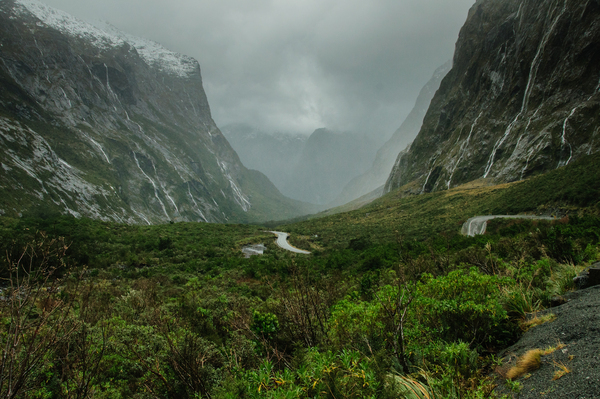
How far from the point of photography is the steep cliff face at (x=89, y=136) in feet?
216

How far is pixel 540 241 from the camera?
10.2 metres

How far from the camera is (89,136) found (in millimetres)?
97188

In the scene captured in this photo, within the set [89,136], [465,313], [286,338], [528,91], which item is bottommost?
[286,338]

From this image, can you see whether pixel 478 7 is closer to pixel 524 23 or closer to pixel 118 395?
pixel 524 23

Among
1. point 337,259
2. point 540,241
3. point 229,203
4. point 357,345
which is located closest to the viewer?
point 357,345

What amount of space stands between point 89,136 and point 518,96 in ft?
443

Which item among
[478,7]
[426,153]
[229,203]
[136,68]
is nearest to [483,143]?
[426,153]

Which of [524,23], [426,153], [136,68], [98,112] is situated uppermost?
[136,68]

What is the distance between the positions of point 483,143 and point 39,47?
16077 cm

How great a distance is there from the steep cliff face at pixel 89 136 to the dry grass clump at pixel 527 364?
72753 mm

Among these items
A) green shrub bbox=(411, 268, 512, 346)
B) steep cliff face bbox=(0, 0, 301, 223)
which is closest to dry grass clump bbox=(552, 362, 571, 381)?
green shrub bbox=(411, 268, 512, 346)

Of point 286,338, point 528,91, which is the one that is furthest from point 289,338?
point 528,91

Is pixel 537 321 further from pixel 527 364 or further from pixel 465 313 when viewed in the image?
pixel 527 364

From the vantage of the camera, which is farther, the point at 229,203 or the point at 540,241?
the point at 229,203
